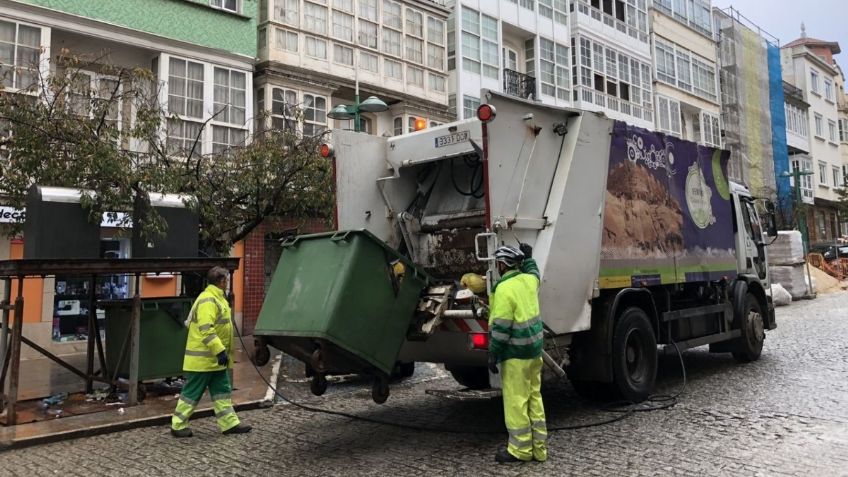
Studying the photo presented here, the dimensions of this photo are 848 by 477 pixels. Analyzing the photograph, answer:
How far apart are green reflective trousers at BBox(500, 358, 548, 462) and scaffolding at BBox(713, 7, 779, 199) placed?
31.3 meters

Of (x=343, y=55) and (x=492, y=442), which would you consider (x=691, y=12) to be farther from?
(x=492, y=442)

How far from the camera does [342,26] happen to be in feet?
56.5

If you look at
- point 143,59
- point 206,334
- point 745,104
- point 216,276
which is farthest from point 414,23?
point 745,104

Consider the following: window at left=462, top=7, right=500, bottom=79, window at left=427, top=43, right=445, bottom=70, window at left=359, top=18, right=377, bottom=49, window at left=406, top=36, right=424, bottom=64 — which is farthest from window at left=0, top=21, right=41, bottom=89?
window at left=462, top=7, right=500, bottom=79

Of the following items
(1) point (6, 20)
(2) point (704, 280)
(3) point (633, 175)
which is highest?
(1) point (6, 20)

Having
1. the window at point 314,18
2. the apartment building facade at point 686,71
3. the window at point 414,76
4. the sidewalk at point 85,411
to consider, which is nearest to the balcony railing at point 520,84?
the window at point 414,76

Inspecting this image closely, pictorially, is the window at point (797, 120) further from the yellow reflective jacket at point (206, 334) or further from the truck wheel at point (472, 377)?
the yellow reflective jacket at point (206, 334)

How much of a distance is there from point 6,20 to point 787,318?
1776 centimetres

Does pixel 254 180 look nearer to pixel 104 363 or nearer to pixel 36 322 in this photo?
pixel 104 363

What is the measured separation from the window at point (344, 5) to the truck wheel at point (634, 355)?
1307 centimetres

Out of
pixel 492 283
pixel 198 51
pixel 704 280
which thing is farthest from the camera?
pixel 198 51

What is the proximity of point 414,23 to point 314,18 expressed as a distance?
12.0ft

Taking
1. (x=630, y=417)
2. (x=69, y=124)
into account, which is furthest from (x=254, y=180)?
(x=630, y=417)

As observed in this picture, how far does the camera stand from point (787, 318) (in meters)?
15.6
